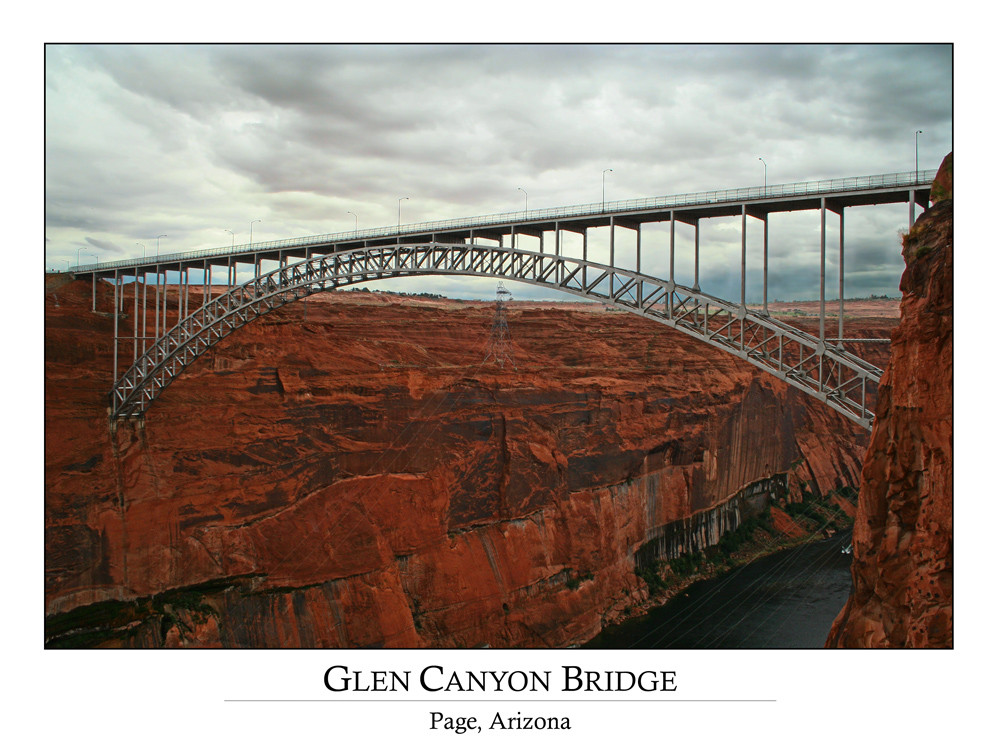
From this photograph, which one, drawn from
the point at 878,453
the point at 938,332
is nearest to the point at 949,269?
the point at 938,332

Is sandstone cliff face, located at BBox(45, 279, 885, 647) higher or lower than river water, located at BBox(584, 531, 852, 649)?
higher

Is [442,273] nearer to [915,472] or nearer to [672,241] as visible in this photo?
[672,241]

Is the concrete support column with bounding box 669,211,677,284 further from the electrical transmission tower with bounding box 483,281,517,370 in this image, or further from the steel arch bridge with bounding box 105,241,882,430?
the electrical transmission tower with bounding box 483,281,517,370

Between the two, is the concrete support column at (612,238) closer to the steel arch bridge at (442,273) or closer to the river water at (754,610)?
the steel arch bridge at (442,273)

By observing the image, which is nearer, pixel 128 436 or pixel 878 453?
pixel 878 453

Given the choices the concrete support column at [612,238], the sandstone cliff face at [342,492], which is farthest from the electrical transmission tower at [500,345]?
the concrete support column at [612,238]

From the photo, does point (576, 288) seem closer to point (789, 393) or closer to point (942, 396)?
point (942, 396)

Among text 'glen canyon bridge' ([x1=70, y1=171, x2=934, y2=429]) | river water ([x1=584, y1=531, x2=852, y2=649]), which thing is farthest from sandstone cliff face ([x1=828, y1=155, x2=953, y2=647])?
river water ([x1=584, y1=531, x2=852, y2=649])
